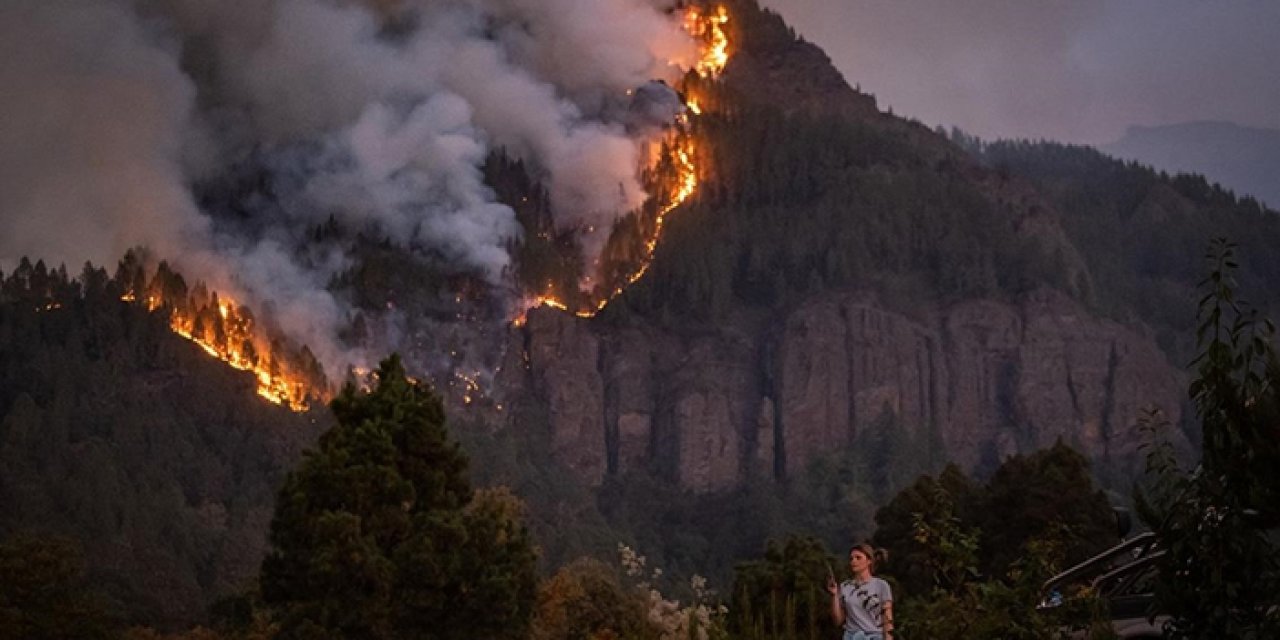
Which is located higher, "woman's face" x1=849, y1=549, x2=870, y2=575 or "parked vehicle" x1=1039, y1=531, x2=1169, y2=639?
"woman's face" x1=849, y1=549, x2=870, y2=575

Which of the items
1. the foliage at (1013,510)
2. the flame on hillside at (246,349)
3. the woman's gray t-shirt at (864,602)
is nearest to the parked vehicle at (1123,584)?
the woman's gray t-shirt at (864,602)

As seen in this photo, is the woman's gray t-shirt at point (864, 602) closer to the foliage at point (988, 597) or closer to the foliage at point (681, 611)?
the foliage at point (988, 597)

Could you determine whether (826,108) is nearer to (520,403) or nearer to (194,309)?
(520,403)

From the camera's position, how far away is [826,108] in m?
172

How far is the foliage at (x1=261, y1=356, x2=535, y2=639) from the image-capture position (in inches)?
1580

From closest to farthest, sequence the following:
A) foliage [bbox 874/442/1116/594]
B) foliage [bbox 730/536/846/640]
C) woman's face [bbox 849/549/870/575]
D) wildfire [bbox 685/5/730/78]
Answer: woman's face [bbox 849/549/870/575] < foliage [bbox 730/536/846/640] < foliage [bbox 874/442/1116/594] < wildfire [bbox 685/5/730/78]

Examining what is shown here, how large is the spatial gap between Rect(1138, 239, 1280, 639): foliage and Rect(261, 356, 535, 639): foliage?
30.7 metres

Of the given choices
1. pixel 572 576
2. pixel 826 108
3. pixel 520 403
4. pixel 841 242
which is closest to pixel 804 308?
pixel 841 242

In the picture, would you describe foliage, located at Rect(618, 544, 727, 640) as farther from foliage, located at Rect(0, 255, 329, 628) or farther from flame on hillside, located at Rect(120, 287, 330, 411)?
flame on hillside, located at Rect(120, 287, 330, 411)

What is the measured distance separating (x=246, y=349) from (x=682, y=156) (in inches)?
1951

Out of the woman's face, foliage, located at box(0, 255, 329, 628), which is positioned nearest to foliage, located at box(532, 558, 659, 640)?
foliage, located at box(0, 255, 329, 628)

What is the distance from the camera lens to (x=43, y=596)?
5050cm

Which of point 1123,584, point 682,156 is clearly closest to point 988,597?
point 1123,584

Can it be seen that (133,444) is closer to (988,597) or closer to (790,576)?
(790,576)
